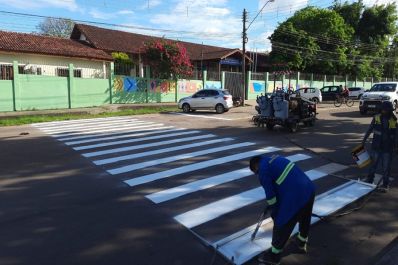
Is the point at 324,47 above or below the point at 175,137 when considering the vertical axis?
above

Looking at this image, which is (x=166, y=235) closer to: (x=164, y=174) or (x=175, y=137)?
(x=164, y=174)

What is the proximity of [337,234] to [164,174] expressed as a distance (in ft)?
13.9

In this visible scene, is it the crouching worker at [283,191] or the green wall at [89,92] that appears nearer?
the crouching worker at [283,191]

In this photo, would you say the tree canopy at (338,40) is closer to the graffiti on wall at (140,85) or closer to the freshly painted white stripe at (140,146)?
the graffiti on wall at (140,85)

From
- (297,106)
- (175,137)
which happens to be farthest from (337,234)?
(297,106)

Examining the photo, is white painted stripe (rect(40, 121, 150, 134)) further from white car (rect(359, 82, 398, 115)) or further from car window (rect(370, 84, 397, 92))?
car window (rect(370, 84, 397, 92))

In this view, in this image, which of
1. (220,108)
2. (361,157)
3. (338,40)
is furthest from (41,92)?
(338,40)

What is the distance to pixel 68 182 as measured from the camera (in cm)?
809

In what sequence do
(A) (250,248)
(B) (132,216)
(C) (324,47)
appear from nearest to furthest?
(A) (250,248), (B) (132,216), (C) (324,47)

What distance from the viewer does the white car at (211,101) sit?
23719mm

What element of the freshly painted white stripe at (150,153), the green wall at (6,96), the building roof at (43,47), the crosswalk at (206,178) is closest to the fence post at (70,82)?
the building roof at (43,47)

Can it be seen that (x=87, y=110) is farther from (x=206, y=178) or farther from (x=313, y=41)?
(x=313, y=41)

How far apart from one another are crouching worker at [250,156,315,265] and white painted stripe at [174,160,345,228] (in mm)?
1792

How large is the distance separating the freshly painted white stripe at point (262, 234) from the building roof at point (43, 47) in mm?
23778
